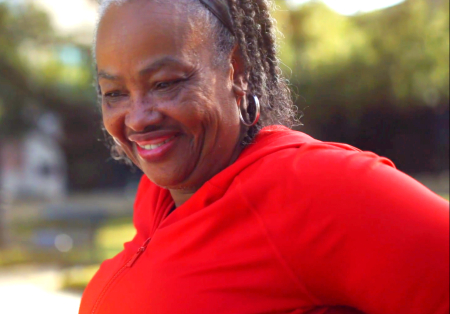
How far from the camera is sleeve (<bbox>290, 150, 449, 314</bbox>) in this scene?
1.11 metres

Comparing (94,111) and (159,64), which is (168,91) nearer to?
(159,64)

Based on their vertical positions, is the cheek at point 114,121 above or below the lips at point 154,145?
above

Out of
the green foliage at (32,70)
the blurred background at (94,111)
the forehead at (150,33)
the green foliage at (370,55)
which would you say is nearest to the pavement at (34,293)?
the blurred background at (94,111)

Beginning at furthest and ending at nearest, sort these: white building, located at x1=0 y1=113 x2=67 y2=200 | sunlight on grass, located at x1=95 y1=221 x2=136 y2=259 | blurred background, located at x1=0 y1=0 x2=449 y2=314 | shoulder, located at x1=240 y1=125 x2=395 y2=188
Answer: white building, located at x1=0 y1=113 x2=67 y2=200 < sunlight on grass, located at x1=95 y1=221 x2=136 y2=259 < blurred background, located at x1=0 y1=0 x2=449 y2=314 < shoulder, located at x1=240 y1=125 x2=395 y2=188

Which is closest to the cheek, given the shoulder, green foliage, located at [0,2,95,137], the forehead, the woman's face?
the woman's face

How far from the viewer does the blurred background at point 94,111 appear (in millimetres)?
6336

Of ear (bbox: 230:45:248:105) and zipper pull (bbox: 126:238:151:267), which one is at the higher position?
ear (bbox: 230:45:248:105)

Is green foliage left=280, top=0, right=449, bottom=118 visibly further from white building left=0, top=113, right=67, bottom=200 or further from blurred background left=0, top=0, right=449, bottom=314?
white building left=0, top=113, right=67, bottom=200

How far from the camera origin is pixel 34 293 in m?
7.41

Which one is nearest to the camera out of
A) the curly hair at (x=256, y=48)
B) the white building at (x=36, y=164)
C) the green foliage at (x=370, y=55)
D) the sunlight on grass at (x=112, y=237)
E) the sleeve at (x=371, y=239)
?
the sleeve at (x=371, y=239)

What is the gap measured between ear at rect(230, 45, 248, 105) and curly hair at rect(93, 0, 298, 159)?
1 centimetres

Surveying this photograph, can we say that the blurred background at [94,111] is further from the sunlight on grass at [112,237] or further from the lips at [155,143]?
the lips at [155,143]

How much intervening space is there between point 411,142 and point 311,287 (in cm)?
891

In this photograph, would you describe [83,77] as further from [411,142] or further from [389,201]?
[389,201]
